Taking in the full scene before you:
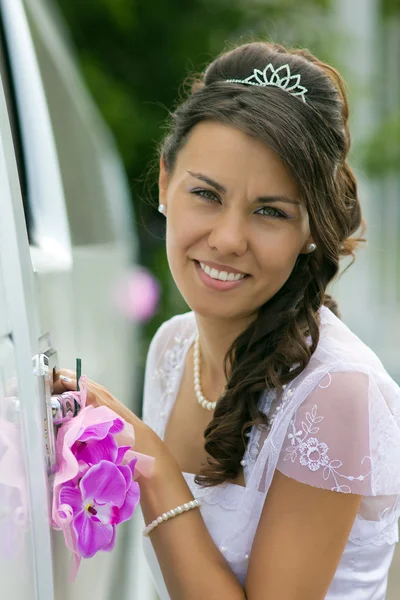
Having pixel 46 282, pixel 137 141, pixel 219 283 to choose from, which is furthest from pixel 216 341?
pixel 137 141

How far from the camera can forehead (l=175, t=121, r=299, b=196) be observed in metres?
1.76

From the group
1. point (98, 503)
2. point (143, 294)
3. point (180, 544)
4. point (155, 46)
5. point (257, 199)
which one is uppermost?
point (155, 46)

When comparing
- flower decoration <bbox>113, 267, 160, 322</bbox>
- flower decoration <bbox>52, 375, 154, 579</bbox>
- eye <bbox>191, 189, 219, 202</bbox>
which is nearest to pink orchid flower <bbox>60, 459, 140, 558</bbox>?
flower decoration <bbox>52, 375, 154, 579</bbox>

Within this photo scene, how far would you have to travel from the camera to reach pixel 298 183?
1795 mm

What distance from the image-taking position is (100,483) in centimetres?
129

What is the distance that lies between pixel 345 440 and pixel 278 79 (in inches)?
32.7

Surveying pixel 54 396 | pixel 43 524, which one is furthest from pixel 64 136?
pixel 43 524

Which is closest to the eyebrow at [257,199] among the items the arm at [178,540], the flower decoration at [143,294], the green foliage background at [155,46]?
the arm at [178,540]

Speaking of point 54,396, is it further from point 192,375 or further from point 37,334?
point 192,375

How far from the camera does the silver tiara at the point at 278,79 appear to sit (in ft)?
6.16

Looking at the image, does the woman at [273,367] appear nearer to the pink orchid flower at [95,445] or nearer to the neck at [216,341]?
the neck at [216,341]

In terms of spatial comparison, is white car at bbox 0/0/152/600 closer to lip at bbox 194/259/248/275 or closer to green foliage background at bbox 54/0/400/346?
lip at bbox 194/259/248/275

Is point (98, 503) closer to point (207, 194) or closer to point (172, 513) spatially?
point (172, 513)

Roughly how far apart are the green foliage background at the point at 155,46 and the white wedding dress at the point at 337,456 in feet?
18.4
